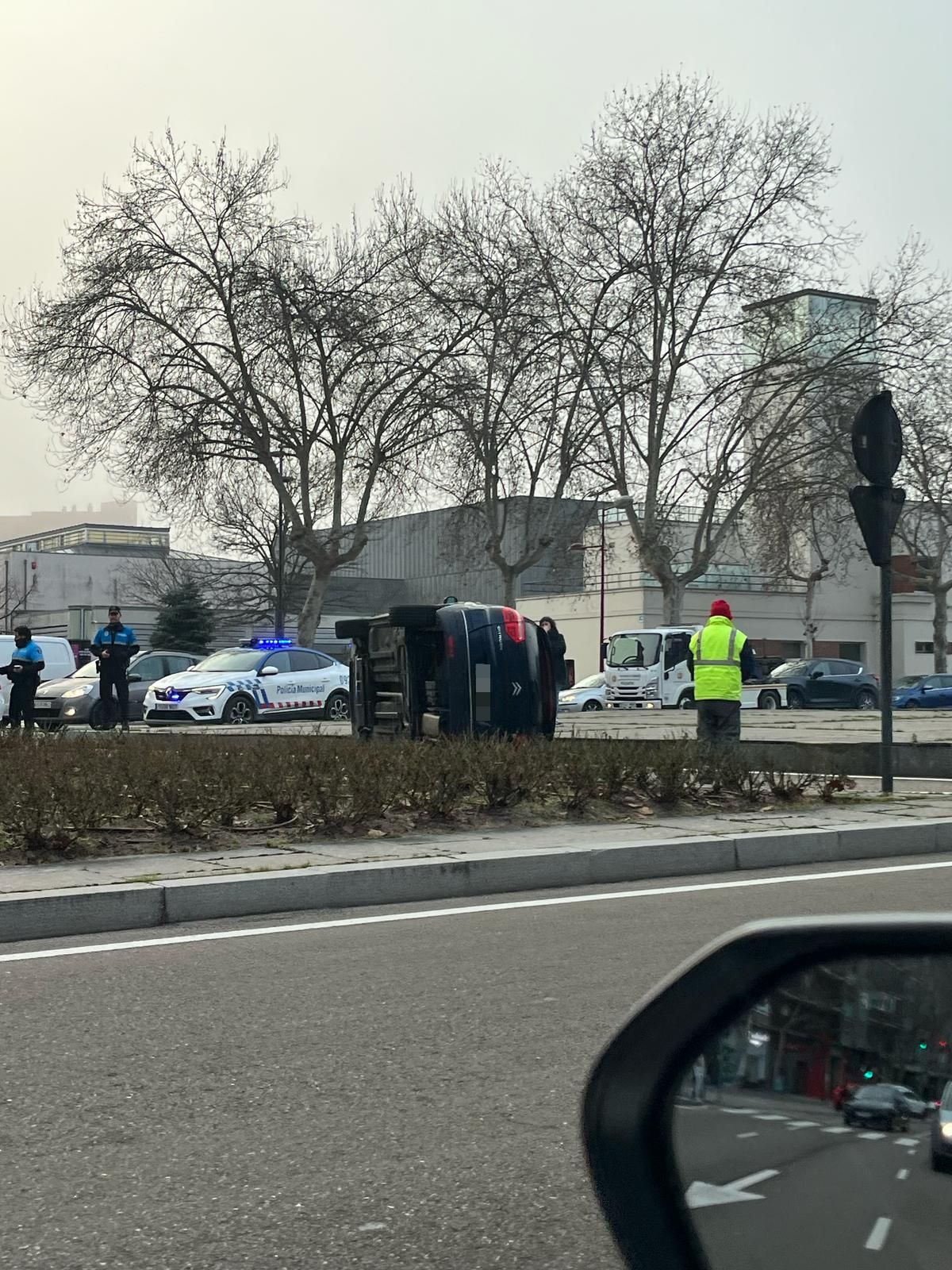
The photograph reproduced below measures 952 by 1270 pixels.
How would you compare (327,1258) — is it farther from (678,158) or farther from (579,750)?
(678,158)

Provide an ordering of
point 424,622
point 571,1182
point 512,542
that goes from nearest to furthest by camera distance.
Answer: point 571,1182 → point 424,622 → point 512,542

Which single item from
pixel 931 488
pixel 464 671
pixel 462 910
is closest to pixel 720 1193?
pixel 462 910

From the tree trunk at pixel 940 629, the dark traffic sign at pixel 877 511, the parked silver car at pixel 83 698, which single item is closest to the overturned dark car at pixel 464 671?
the dark traffic sign at pixel 877 511

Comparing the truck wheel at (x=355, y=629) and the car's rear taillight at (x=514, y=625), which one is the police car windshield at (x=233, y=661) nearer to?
the truck wheel at (x=355, y=629)

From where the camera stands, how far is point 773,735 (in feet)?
65.9

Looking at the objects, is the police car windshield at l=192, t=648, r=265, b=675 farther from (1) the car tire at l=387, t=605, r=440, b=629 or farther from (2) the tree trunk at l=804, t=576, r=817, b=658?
(2) the tree trunk at l=804, t=576, r=817, b=658

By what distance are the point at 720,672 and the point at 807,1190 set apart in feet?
42.9

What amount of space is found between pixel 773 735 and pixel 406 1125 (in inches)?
645

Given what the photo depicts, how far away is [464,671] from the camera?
14.3 meters

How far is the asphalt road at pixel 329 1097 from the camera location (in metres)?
3.30

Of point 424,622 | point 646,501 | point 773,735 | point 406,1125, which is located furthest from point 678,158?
point 406,1125

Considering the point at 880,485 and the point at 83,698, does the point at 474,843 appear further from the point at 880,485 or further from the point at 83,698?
the point at 83,698

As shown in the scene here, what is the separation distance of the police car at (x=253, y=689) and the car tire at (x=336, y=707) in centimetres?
2

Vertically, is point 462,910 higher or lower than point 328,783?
lower
